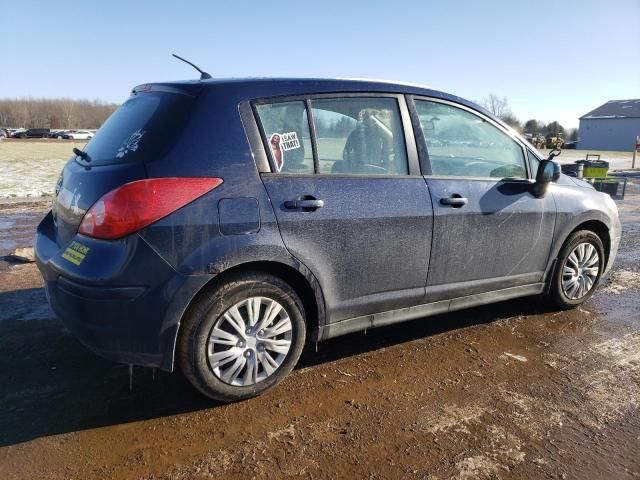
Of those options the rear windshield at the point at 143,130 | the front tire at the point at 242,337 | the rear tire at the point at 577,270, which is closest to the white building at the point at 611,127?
the rear tire at the point at 577,270

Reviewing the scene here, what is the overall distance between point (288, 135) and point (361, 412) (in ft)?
5.45

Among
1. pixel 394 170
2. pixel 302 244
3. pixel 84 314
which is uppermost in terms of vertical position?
pixel 394 170

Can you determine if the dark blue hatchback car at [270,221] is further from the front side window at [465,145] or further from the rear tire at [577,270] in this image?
the rear tire at [577,270]

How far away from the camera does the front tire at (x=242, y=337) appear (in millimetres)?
2787

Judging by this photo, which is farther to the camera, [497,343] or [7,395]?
[497,343]

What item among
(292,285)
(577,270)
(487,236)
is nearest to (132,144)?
(292,285)

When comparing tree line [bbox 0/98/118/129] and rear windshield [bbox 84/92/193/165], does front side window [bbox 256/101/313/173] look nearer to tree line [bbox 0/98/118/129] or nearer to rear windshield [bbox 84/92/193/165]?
rear windshield [bbox 84/92/193/165]

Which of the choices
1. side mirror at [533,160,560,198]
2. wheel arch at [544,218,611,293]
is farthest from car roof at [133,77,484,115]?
wheel arch at [544,218,611,293]

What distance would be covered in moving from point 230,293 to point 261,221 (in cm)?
43

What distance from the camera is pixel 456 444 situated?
2.67m

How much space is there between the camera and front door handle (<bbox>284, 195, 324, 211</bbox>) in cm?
294

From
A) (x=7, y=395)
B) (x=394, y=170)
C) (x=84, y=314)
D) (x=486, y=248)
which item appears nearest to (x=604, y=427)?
(x=486, y=248)

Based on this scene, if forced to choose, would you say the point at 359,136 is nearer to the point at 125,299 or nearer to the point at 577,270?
the point at 125,299

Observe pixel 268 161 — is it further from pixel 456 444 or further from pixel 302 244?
pixel 456 444
